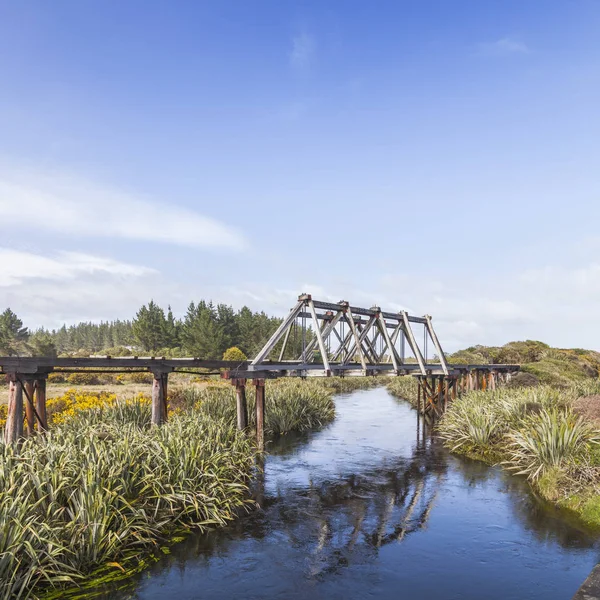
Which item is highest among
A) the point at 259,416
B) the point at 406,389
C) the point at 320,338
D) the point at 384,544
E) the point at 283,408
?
the point at 320,338

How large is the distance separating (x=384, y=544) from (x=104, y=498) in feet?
20.2

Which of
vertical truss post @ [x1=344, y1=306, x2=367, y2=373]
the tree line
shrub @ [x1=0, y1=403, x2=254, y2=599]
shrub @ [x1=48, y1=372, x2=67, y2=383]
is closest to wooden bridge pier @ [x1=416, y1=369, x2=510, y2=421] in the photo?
vertical truss post @ [x1=344, y1=306, x2=367, y2=373]

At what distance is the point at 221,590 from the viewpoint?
9219 mm

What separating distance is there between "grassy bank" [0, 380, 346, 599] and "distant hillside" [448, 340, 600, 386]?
31.7m

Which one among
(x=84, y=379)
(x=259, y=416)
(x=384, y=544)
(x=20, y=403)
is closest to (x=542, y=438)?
(x=384, y=544)

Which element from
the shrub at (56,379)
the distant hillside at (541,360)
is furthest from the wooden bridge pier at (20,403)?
the distant hillside at (541,360)

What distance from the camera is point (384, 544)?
11469 millimetres

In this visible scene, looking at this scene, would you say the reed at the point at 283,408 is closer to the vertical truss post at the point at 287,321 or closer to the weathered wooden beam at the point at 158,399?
the vertical truss post at the point at 287,321

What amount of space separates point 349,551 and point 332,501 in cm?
364

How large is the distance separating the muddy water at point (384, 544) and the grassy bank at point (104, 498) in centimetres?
71

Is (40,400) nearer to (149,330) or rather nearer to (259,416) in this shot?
(259,416)

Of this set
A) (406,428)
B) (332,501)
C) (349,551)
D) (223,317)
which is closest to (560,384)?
(406,428)

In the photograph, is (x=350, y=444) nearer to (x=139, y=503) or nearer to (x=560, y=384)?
(x=139, y=503)

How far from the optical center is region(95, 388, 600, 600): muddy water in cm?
935
